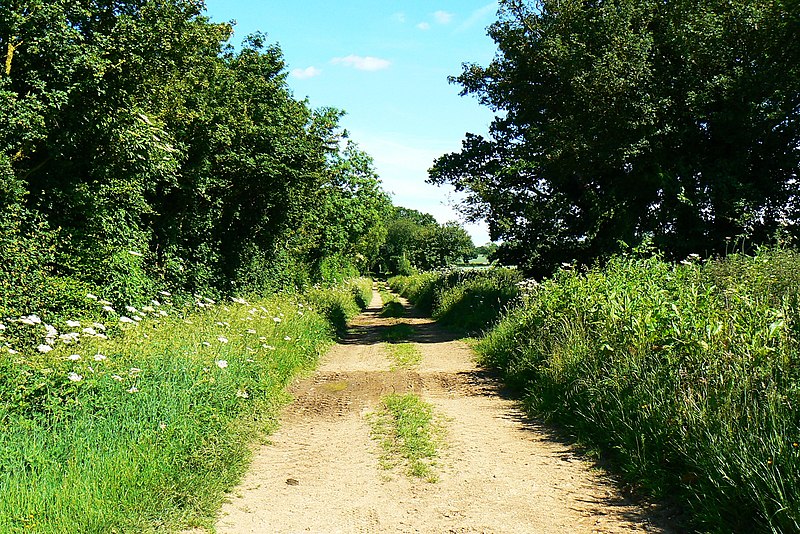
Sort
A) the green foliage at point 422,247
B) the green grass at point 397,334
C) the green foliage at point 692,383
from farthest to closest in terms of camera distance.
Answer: the green foliage at point 422,247
the green grass at point 397,334
the green foliage at point 692,383

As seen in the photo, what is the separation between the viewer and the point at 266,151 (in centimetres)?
1584

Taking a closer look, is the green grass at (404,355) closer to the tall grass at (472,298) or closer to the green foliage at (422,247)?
the tall grass at (472,298)

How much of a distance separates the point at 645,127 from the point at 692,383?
35.4ft

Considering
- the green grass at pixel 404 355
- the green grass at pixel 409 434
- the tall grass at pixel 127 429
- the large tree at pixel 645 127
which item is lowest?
the green grass at pixel 409 434

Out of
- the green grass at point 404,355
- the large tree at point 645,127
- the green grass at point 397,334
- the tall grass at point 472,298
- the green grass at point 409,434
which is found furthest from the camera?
the tall grass at point 472,298

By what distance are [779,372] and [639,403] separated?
122 centimetres

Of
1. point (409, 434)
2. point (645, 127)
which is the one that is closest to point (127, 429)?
point (409, 434)

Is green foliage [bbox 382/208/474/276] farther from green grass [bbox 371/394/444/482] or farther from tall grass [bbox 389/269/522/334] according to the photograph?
green grass [bbox 371/394/444/482]

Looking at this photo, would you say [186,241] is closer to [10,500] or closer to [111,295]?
[111,295]

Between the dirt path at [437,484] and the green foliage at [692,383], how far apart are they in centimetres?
44

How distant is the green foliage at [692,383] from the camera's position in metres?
3.88

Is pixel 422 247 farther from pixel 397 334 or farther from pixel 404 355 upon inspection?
pixel 404 355

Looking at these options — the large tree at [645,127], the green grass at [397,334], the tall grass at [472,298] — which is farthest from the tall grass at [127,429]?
the large tree at [645,127]

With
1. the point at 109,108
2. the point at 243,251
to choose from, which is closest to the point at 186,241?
the point at 243,251
